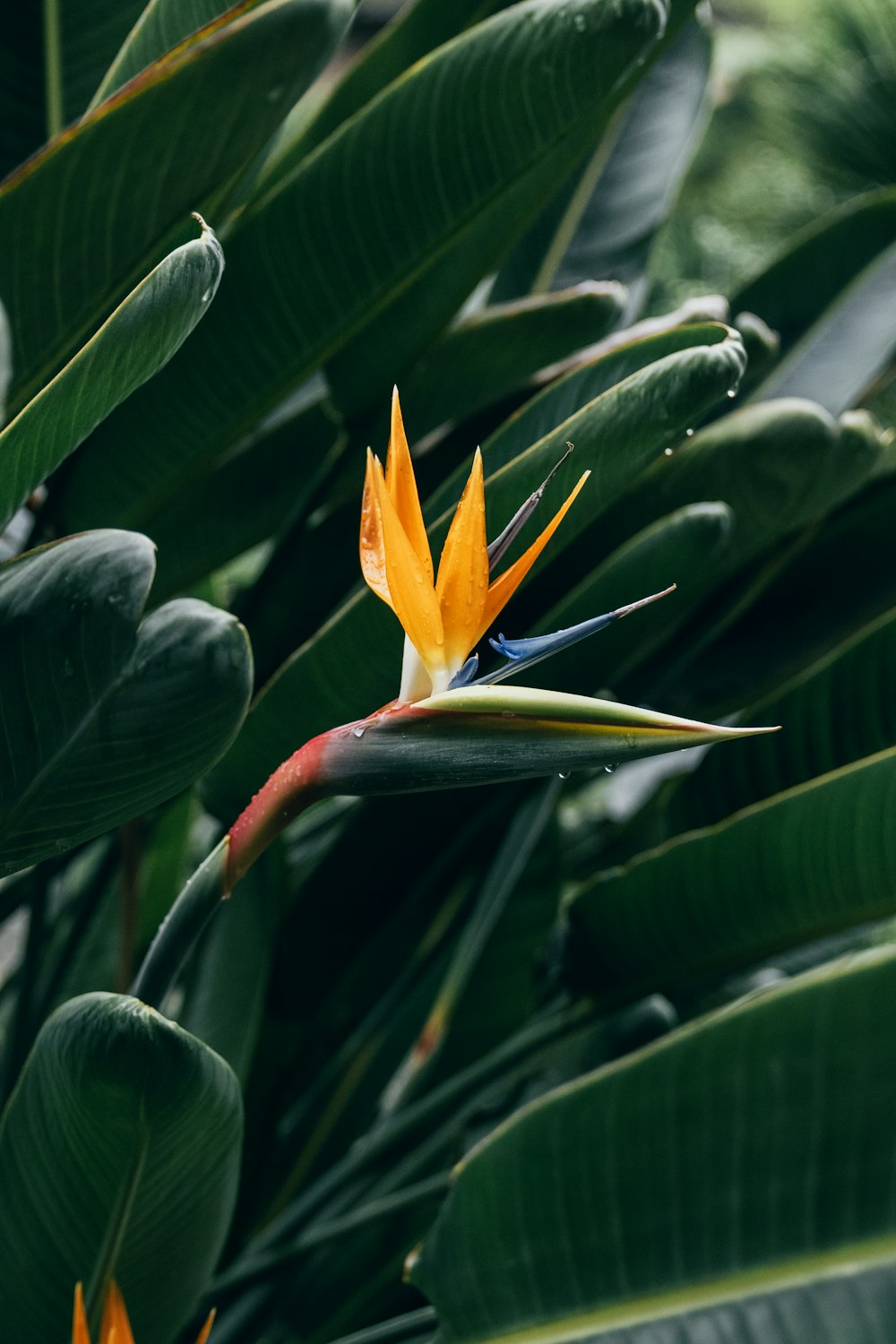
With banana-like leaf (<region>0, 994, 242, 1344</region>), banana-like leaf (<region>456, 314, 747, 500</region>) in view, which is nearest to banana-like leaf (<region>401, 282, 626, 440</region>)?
banana-like leaf (<region>456, 314, 747, 500</region>)

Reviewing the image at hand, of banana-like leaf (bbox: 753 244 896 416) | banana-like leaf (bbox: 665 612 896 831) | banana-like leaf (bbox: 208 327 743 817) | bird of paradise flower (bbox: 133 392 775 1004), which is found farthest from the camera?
banana-like leaf (bbox: 753 244 896 416)

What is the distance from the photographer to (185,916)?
1.20 feet

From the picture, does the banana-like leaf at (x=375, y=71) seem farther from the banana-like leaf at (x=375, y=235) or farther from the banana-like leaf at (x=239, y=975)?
the banana-like leaf at (x=239, y=975)

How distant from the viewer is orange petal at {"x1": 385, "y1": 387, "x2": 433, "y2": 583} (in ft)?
1.04

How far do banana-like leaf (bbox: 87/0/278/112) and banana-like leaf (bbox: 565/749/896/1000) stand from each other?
1.33ft

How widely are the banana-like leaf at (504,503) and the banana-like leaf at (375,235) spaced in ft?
0.27

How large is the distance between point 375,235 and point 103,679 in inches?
10.1

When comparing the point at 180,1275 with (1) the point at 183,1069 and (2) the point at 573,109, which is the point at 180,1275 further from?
(2) the point at 573,109

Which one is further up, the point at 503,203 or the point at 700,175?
the point at 503,203

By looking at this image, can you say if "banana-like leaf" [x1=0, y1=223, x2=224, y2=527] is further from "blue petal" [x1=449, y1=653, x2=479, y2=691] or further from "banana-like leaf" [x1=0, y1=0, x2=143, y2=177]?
"banana-like leaf" [x1=0, y1=0, x2=143, y2=177]

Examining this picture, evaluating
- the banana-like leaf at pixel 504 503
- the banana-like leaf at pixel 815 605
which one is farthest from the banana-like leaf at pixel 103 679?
the banana-like leaf at pixel 815 605

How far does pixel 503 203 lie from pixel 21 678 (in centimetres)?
30

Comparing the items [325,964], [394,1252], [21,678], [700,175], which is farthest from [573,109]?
[700,175]

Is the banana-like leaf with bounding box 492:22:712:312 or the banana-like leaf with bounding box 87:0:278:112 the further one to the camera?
the banana-like leaf with bounding box 492:22:712:312
